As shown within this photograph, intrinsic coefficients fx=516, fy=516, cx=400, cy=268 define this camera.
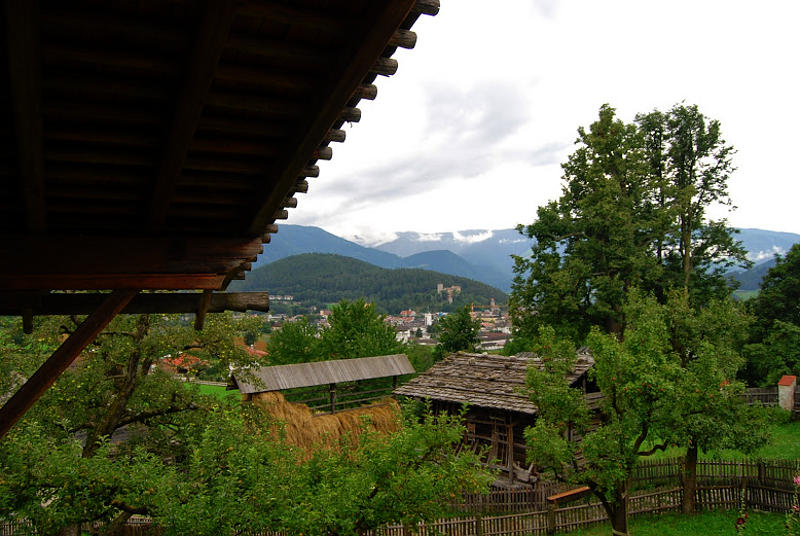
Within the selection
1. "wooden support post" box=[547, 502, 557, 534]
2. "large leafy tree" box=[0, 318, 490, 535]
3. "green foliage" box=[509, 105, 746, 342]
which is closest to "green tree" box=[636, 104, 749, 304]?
A: "green foliage" box=[509, 105, 746, 342]

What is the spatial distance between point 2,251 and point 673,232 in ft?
80.3

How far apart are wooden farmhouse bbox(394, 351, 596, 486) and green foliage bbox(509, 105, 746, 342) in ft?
12.5

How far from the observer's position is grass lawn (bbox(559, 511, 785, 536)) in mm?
13078

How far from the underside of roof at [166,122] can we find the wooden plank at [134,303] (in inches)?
71.7

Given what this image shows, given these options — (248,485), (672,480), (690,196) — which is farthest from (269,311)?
(690,196)

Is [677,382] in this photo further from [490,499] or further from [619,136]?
[619,136]

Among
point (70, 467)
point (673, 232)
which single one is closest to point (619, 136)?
point (673, 232)

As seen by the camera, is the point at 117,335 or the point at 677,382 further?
the point at 117,335

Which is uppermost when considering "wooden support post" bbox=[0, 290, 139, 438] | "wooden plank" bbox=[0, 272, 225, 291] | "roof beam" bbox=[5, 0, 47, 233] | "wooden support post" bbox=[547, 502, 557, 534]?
"roof beam" bbox=[5, 0, 47, 233]

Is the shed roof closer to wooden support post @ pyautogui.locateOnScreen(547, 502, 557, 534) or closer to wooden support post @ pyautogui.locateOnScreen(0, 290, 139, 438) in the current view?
wooden support post @ pyautogui.locateOnScreen(547, 502, 557, 534)

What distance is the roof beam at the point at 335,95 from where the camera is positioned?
2.36 metres

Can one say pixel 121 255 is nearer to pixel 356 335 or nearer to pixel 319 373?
pixel 319 373

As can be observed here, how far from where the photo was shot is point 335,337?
109 ft

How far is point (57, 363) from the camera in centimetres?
433
